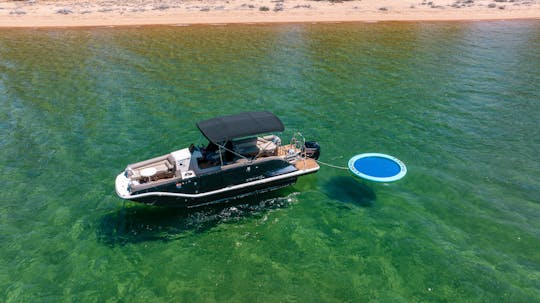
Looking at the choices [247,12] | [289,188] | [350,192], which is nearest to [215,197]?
[289,188]

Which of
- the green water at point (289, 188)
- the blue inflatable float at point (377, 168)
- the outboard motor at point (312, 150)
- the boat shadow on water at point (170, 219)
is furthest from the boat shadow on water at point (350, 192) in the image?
the boat shadow on water at point (170, 219)

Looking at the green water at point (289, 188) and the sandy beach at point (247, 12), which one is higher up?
the sandy beach at point (247, 12)

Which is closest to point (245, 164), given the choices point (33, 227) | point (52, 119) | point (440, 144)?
point (33, 227)

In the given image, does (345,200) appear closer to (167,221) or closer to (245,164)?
(245,164)

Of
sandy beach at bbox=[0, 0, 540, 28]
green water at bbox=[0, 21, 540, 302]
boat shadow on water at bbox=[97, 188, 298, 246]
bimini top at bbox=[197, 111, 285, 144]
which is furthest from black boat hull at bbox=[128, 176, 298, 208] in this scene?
sandy beach at bbox=[0, 0, 540, 28]

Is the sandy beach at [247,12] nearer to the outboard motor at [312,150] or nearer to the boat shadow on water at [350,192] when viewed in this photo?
the outboard motor at [312,150]

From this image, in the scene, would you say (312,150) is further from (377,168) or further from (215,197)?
(215,197)
